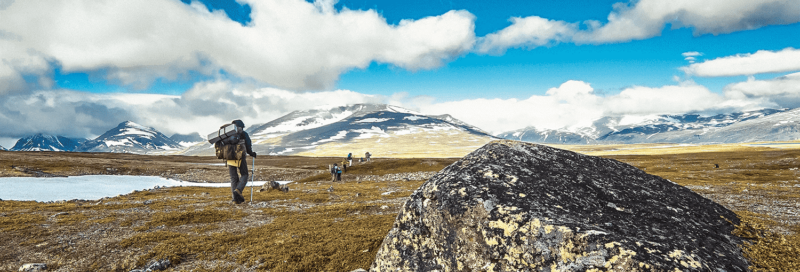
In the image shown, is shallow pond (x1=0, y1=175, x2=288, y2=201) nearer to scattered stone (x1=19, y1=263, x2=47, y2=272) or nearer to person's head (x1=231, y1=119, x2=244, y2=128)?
person's head (x1=231, y1=119, x2=244, y2=128)

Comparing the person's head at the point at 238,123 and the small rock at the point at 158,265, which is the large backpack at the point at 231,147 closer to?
the person's head at the point at 238,123

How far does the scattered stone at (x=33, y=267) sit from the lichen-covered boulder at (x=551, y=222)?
816cm

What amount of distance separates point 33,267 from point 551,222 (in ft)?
37.5

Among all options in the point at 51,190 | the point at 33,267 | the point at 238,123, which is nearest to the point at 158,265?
the point at 33,267

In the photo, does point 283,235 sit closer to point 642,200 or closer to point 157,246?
point 157,246

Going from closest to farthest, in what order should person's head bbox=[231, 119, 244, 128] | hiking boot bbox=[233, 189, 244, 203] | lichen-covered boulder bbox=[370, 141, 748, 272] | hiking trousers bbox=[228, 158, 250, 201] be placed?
lichen-covered boulder bbox=[370, 141, 748, 272], person's head bbox=[231, 119, 244, 128], hiking trousers bbox=[228, 158, 250, 201], hiking boot bbox=[233, 189, 244, 203]

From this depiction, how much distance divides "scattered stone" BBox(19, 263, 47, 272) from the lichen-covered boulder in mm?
8163

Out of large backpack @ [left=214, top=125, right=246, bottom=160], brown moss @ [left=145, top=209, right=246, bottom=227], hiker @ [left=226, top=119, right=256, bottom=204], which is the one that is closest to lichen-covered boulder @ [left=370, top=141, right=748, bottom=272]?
brown moss @ [left=145, top=209, right=246, bottom=227]

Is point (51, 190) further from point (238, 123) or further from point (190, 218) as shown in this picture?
point (238, 123)

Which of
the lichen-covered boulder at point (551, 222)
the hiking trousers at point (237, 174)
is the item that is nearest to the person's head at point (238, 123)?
the hiking trousers at point (237, 174)

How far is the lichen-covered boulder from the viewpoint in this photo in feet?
13.9

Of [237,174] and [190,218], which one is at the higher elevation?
[237,174]

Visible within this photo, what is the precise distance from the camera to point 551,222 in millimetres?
4844

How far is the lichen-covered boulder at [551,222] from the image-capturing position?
13.9 ft
